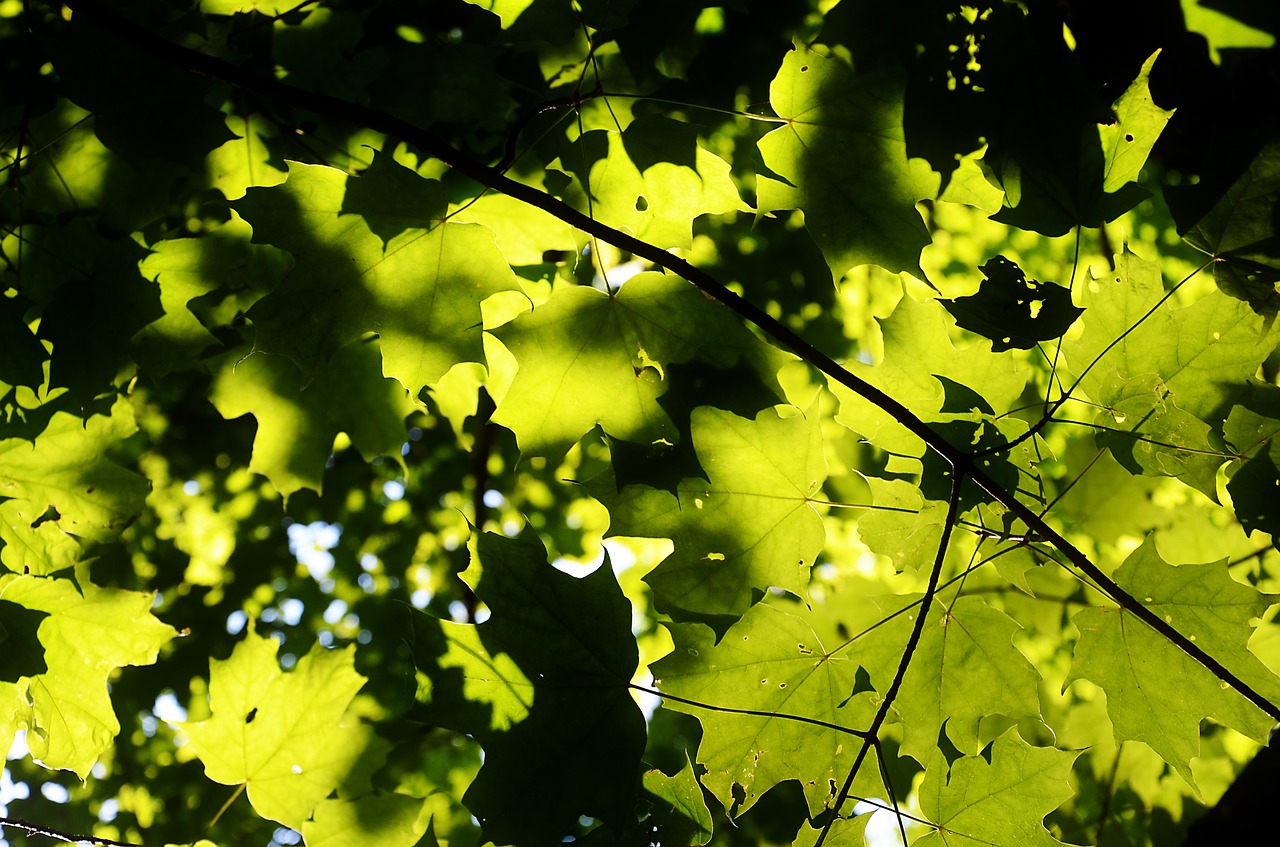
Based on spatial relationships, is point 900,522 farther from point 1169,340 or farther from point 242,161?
point 242,161

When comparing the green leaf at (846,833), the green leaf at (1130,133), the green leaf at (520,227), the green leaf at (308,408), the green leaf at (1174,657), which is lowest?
the green leaf at (846,833)

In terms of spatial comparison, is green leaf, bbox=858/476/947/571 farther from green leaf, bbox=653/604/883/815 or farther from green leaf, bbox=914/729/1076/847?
green leaf, bbox=914/729/1076/847

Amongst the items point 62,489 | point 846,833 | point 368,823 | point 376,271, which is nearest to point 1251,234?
point 846,833

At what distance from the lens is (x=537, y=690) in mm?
1518

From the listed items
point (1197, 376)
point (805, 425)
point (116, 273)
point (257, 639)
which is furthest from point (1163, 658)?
point (116, 273)

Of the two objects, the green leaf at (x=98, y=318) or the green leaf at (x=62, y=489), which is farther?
the green leaf at (x=62, y=489)

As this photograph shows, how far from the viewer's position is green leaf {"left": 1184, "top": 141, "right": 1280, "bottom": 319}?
5.03 feet

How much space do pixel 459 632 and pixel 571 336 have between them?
0.65m

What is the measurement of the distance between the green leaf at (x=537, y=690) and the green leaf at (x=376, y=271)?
46cm

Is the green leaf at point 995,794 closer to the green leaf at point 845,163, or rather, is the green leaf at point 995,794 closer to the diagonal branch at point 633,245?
the diagonal branch at point 633,245

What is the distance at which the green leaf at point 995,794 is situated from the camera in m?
1.59

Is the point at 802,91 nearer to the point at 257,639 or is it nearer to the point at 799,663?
the point at 799,663

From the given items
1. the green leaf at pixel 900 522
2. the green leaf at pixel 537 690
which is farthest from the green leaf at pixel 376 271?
the green leaf at pixel 900 522

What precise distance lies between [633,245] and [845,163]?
523 mm
